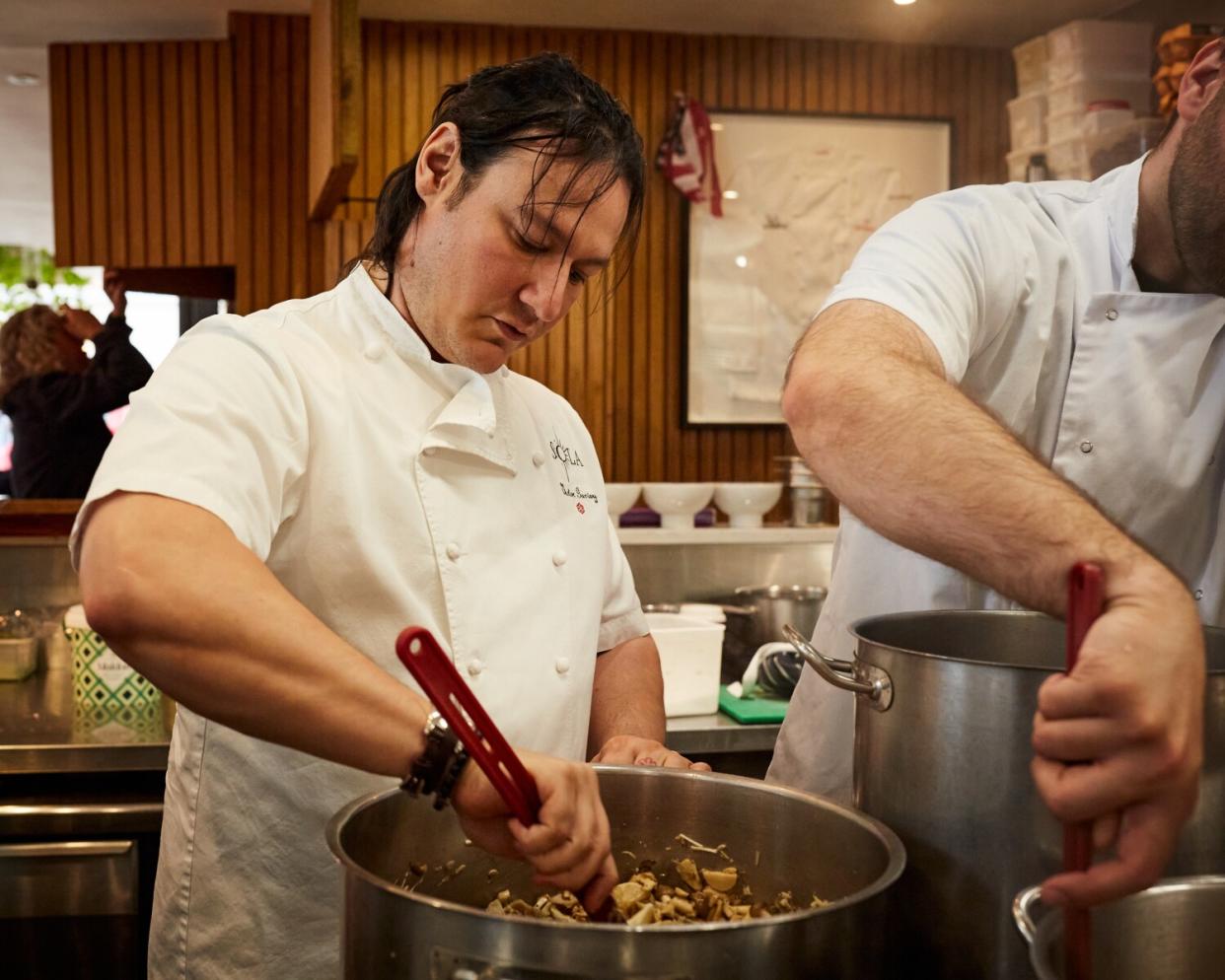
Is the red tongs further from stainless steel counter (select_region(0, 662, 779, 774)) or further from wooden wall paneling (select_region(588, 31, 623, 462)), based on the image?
wooden wall paneling (select_region(588, 31, 623, 462))

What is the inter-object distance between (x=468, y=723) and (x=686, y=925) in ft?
0.68

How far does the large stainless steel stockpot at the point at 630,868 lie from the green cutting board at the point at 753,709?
1.50m

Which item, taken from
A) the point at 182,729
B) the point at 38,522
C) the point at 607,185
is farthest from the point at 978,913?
the point at 38,522

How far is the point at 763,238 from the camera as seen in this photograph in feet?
15.9

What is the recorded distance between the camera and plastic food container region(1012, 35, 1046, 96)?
4141 millimetres

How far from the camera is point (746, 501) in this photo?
11.3ft

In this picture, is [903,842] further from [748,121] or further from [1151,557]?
[748,121]

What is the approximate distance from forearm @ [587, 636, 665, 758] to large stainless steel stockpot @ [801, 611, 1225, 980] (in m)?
0.68

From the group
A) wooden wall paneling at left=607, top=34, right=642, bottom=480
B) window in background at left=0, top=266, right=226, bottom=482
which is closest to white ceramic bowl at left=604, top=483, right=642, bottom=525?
wooden wall paneling at left=607, top=34, right=642, bottom=480

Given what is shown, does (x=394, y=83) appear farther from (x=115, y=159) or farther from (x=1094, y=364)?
(x=1094, y=364)

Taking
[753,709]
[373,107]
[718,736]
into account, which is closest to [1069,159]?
[753,709]

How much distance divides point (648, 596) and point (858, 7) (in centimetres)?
279

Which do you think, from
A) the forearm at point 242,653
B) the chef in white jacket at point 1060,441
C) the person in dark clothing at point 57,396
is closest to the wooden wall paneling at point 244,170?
the person in dark clothing at point 57,396

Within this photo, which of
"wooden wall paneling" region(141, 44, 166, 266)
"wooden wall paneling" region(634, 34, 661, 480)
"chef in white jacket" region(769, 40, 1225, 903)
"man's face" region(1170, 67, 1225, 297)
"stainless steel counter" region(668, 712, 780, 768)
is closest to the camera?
"chef in white jacket" region(769, 40, 1225, 903)
